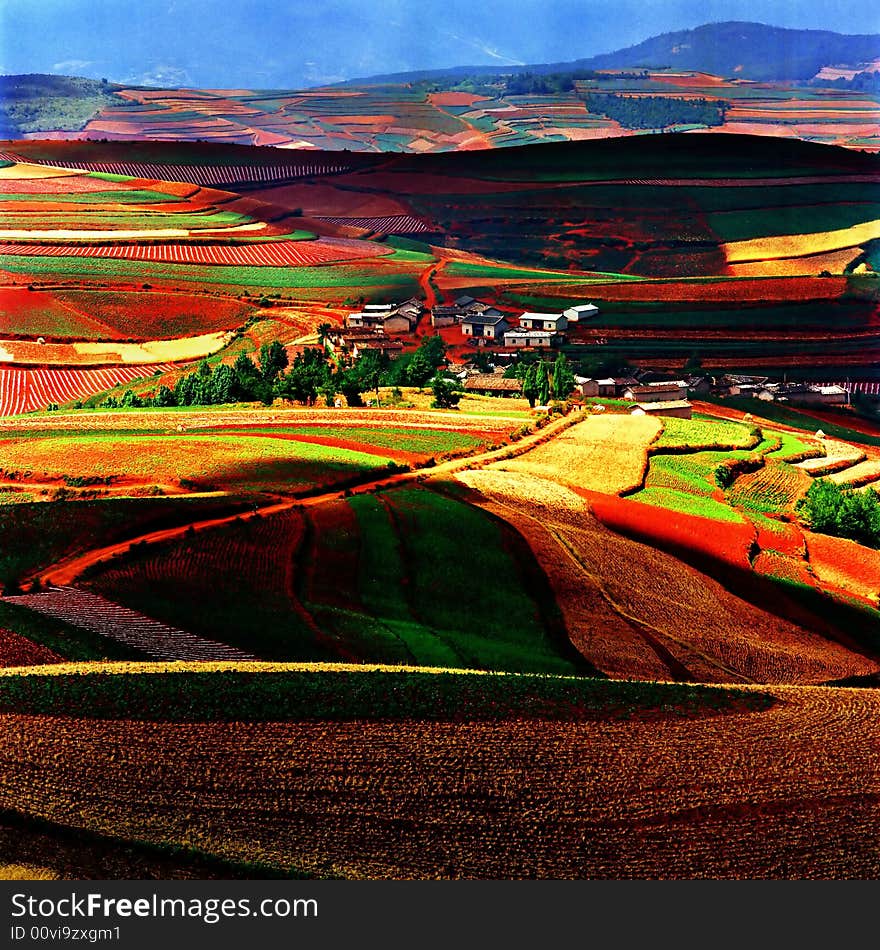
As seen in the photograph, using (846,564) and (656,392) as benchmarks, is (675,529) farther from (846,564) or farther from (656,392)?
(656,392)

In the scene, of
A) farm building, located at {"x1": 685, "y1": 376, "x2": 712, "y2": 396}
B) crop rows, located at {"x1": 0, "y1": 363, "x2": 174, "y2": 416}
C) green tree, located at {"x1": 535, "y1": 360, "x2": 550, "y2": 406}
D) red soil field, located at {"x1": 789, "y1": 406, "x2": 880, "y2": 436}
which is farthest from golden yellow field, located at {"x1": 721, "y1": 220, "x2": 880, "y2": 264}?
crop rows, located at {"x1": 0, "y1": 363, "x2": 174, "y2": 416}

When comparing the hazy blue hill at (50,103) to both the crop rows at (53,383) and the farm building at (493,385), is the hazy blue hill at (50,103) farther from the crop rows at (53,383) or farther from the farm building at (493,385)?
the farm building at (493,385)

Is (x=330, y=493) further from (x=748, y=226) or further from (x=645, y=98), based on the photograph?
(x=748, y=226)

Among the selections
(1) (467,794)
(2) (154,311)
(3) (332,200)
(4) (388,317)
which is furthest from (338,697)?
(3) (332,200)

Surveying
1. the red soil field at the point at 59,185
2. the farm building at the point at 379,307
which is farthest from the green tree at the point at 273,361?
the red soil field at the point at 59,185

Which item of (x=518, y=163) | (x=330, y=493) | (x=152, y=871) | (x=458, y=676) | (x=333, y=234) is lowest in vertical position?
(x=152, y=871)

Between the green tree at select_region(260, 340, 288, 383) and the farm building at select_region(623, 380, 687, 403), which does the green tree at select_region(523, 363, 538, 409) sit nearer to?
the farm building at select_region(623, 380, 687, 403)

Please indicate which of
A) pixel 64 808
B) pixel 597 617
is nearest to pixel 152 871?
pixel 64 808
